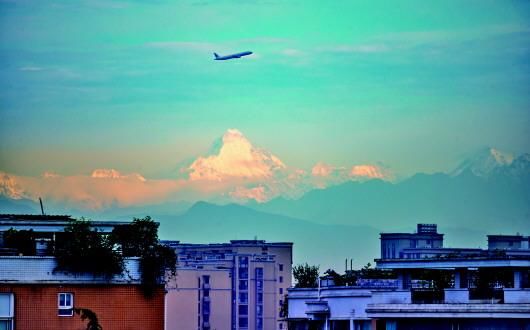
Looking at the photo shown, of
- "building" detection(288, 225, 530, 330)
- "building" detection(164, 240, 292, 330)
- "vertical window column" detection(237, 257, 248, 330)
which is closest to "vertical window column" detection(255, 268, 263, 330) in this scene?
"building" detection(164, 240, 292, 330)

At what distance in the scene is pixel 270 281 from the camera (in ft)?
584

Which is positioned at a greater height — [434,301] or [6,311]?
[434,301]

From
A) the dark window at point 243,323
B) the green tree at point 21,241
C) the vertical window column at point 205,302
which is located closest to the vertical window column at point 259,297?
the dark window at point 243,323

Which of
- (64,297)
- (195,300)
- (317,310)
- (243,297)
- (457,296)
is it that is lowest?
(64,297)

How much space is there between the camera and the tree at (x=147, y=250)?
46.1m

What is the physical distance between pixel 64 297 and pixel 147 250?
128 inches

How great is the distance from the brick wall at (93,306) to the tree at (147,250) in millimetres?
420

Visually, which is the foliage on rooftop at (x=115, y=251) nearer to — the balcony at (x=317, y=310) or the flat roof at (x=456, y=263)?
the flat roof at (x=456, y=263)

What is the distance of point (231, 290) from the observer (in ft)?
572

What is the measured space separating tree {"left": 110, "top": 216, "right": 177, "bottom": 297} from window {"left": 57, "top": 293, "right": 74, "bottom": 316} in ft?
7.36

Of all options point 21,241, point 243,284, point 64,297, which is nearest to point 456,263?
point 64,297

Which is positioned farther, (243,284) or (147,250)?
(243,284)

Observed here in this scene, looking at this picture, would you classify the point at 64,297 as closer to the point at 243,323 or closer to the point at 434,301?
the point at 434,301

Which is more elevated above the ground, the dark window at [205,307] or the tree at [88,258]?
the dark window at [205,307]
